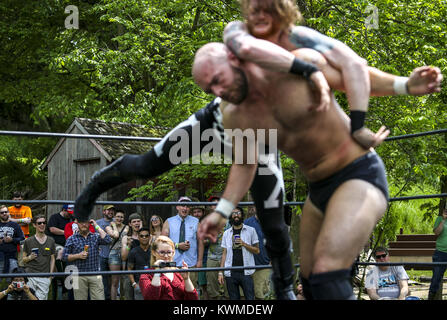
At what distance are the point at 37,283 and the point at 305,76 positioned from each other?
6025mm

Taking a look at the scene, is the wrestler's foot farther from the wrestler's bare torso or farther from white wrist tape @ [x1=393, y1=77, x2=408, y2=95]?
white wrist tape @ [x1=393, y1=77, x2=408, y2=95]

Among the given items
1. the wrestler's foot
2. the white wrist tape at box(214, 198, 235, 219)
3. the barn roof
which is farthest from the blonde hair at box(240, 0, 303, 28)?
the barn roof

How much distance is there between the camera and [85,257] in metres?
6.58

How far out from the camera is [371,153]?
2.44 metres

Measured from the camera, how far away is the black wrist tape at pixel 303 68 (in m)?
2.23

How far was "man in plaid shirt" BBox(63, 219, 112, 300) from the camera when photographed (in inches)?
260

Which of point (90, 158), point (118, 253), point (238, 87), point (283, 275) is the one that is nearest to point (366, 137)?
point (238, 87)

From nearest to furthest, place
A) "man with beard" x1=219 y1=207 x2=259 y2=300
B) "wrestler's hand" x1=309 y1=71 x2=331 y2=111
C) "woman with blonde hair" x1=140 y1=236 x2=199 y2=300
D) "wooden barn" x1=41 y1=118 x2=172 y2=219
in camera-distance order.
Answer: "wrestler's hand" x1=309 y1=71 x2=331 y2=111, "woman with blonde hair" x1=140 y1=236 x2=199 y2=300, "man with beard" x1=219 y1=207 x2=259 y2=300, "wooden barn" x1=41 y1=118 x2=172 y2=219

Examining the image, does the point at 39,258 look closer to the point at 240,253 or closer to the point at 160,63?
the point at 240,253

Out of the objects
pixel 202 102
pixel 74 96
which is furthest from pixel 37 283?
pixel 74 96

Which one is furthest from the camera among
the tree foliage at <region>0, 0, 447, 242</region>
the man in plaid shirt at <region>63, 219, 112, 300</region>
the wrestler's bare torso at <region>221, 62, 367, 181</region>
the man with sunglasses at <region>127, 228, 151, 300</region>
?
the tree foliage at <region>0, 0, 447, 242</region>

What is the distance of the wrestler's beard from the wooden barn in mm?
9102

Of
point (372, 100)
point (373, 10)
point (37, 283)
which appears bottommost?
point (37, 283)
